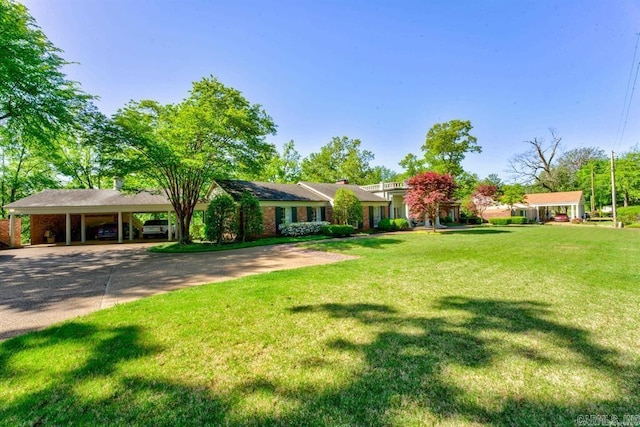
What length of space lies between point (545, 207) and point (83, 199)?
54580 mm

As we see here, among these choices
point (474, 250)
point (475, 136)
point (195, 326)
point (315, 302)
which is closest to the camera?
point (195, 326)

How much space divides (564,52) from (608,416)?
51.7 ft

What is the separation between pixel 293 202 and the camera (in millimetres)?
19656

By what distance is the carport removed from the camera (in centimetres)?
1739

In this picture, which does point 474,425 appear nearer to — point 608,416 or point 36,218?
point 608,416

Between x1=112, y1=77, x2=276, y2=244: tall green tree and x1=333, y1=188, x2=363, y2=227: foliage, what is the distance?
6.43 m

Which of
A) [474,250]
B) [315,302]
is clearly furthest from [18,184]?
[474,250]

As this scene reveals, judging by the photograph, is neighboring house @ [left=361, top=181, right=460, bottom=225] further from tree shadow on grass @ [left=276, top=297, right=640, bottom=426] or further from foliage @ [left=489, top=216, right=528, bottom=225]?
tree shadow on grass @ [left=276, top=297, right=640, bottom=426]

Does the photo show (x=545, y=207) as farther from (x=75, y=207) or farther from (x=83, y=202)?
(x=75, y=207)

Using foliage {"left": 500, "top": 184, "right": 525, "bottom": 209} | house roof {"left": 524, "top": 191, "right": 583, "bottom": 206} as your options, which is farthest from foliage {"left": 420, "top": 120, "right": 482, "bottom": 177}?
house roof {"left": 524, "top": 191, "right": 583, "bottom": 206}

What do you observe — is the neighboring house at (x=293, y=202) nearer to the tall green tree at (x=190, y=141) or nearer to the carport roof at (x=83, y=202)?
the tall green tree at (x=190, y=141)

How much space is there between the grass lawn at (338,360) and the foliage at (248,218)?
1045 cm

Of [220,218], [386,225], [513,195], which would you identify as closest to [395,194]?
[386,225]

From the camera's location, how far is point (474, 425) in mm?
2076
